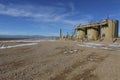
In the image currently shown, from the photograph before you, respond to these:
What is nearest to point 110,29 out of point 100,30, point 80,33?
point 100,30

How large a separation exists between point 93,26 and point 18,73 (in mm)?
34611

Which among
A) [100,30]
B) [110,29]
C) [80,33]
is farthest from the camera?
[80,33]

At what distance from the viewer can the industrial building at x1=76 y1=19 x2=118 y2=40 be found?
114ft

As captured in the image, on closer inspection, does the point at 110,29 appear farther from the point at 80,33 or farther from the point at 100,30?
the point at 80,33

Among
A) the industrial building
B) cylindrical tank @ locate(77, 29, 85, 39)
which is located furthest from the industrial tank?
cylindrical tank @ locate(77, 29, 85, 39)

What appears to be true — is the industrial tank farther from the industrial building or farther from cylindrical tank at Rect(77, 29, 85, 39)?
cylindrical tank at Rect(77, 29, 85, 39)

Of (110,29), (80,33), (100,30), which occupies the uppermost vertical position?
(110,29)

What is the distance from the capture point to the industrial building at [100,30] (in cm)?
3484

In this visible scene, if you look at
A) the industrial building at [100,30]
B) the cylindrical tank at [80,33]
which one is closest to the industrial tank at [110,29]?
the industrial building at [100,30]

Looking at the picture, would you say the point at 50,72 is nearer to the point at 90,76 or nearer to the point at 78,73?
the point at 78,73

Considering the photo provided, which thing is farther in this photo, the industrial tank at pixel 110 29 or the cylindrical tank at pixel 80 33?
the cylindrical tank at pixel 80 33

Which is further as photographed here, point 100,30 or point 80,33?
point 80,33

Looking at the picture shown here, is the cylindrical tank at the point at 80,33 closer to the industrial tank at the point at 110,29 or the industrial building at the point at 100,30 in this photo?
the industrial building at the point at 100,30

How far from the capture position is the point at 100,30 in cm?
3934
